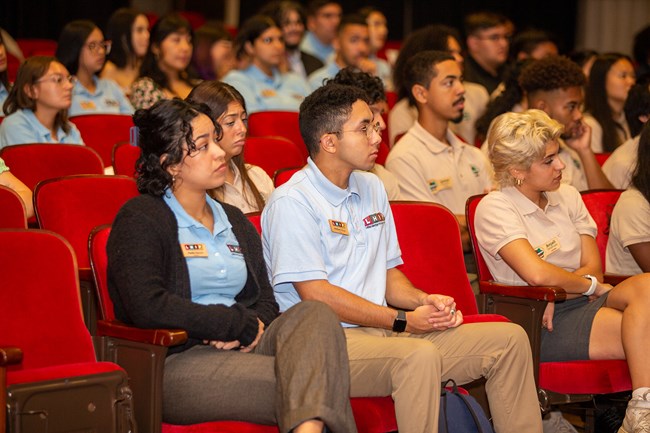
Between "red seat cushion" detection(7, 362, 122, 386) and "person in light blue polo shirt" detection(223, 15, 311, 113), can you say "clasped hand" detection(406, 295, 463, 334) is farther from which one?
"person in light blue polo shirt" detection(223, 15, 311, 113)

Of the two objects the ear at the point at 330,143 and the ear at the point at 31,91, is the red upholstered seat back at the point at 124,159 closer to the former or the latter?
the ear at the point at 31,91

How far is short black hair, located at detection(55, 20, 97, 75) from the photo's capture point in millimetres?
5254

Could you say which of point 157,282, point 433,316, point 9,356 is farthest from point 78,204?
point 433,316

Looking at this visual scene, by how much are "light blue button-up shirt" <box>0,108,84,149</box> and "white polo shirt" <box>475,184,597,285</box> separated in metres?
2.00

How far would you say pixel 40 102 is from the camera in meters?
4.35

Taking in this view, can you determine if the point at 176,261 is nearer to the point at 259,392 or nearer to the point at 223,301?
the point at 223,301

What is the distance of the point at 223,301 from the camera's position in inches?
107

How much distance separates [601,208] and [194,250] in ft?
6.40

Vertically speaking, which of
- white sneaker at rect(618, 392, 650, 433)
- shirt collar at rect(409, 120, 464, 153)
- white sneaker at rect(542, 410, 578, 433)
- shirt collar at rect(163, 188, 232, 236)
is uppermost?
shirt collar at rect(409, 120, 464, 153)

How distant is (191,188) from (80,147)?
1291 mm

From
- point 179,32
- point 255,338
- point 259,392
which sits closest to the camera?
Result: point 259,392

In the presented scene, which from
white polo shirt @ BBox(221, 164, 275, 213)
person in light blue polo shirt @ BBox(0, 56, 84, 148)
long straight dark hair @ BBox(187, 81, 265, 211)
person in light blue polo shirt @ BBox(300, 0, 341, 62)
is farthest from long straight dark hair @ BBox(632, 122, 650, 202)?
person in light blue polo shirt @ BBox(300, 0, 341, 62)

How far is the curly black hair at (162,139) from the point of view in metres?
2.71

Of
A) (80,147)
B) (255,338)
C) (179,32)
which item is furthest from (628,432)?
(179,32)
